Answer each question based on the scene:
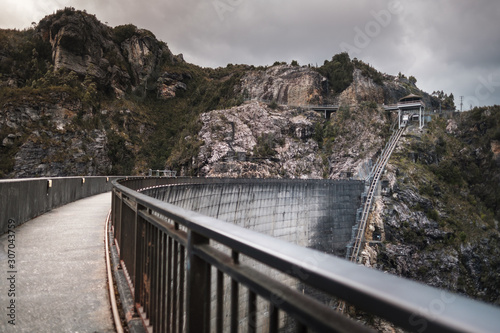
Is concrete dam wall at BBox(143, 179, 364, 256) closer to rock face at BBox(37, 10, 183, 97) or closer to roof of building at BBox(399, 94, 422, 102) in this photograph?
roof of building at BBox(399, 94, 422, 102)

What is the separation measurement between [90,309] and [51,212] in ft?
27.7

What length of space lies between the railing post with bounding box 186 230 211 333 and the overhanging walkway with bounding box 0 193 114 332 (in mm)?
1988

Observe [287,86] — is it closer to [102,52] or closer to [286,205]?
[102,52]

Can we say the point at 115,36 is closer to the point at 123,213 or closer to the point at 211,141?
the point at 211,141

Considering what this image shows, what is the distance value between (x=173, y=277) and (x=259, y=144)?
46.8m

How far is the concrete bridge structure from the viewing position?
0.72 meters

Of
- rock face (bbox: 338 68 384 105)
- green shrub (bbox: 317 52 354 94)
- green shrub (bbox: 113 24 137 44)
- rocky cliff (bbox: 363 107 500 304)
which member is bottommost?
rocky cliff (bbox: 363 107 500 304)

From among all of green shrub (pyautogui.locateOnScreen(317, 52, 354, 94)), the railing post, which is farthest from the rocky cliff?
the railing post

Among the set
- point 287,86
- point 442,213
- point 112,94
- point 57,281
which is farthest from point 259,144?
point 57,281

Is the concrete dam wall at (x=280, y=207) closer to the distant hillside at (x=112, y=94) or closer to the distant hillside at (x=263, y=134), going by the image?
the distant hillside at (x=263, y=134)

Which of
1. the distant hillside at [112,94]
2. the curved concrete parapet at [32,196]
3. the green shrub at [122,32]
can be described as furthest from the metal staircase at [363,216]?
the green shrub at [122,32]

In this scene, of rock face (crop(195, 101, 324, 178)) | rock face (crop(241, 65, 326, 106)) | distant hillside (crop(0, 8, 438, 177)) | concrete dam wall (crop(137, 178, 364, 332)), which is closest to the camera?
concrete dam wall (crop(137, 178, 364, 332))

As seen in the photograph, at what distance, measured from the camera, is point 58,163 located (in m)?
41.2

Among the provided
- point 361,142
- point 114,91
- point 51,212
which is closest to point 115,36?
point 114,91
